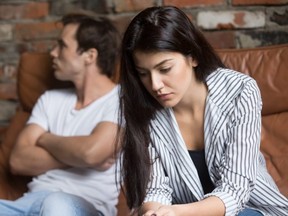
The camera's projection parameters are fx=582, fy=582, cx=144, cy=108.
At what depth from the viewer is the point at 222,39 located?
2.44m

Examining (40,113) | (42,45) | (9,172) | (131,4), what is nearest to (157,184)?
(40,113)

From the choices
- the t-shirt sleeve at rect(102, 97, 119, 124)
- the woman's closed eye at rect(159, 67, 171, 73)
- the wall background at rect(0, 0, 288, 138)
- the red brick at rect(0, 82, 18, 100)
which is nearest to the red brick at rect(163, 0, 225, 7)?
the wall background at rect(0, 0, 288, 138)

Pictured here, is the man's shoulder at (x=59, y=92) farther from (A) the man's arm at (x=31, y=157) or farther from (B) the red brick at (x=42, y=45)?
(B) the red brick at (x=42, y=45)

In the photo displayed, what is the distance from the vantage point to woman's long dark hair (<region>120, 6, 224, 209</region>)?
1474mm

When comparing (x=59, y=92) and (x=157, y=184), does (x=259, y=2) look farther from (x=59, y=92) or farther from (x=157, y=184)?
(x=157, y=184)

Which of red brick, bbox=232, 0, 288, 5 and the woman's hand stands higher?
red brick, bbox=232, 0, 288, 5

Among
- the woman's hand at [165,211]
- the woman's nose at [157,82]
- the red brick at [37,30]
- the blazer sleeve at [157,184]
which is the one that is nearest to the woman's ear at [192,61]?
the woman's nose at [157,82]

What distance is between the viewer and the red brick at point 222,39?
2.44m

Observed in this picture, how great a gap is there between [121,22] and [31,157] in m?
0.77

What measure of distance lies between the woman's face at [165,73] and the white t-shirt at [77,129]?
0.54 m

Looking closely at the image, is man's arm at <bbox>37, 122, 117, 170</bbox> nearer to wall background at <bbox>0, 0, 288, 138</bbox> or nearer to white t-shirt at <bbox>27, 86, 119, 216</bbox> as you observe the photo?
white t-shirt at <bbox>27, 86, 119, 216</bbox>

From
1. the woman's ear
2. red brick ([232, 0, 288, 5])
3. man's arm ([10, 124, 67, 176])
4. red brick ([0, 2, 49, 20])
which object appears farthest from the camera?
red brick ([0, 2, 49, 20])

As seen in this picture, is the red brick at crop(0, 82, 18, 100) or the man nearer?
the man

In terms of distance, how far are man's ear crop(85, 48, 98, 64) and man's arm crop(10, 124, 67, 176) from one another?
32 cm
